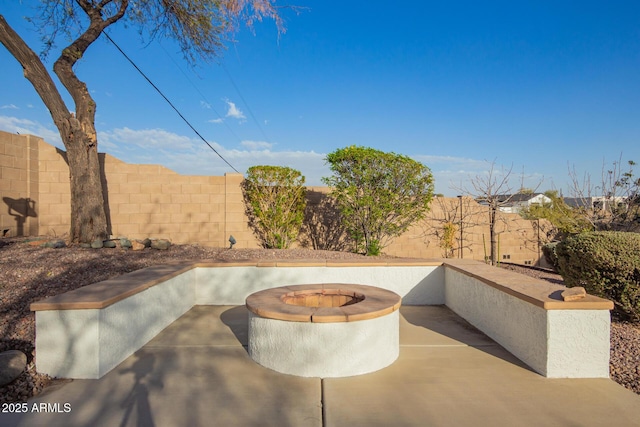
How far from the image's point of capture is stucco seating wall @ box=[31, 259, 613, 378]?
3.00m

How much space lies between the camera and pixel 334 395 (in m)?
2.72

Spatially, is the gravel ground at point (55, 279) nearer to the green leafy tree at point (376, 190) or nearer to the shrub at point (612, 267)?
the shrub at point (612, 267)

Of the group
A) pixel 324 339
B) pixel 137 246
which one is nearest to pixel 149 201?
pixel 137 246

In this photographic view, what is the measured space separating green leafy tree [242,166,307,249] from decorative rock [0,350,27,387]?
576cm

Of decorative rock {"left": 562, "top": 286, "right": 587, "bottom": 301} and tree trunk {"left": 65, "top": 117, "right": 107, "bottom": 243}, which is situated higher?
tree trunk {"left": 65, "top": 117, "right": 107, "bottom": 243}

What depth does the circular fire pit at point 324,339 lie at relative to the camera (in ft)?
10.1

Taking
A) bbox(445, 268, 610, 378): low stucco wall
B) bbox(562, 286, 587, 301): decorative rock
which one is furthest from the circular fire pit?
bbox(562, 286, 587, 301): decorative rock

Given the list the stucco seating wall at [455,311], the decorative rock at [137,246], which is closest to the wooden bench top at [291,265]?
the stucco seating wall at [455,311]

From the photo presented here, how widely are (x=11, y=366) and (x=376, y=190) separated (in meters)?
6.68

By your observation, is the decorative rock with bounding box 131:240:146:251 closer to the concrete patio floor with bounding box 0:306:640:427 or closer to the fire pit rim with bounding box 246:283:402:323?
the concrete patio floor with bounding box 0:306:640:427

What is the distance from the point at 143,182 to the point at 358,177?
203 inches

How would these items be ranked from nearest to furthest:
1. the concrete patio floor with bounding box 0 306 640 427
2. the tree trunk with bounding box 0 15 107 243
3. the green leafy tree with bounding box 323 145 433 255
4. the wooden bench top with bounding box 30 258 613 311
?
the concrete patio floor with bounding box 0 306 640 427 < the wooden bench top with bounding box 30 258 613 311 < the tree trunk with bounding box 0 15 107 243 < the green leafy tree with bounding box 323 145 433 255

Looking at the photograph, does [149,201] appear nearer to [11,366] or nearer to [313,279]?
A: [313,279]

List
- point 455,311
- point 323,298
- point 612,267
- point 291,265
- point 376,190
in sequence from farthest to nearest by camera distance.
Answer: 1. point 376,190
2. point 291,265
3. point 455,311
4. point 323,298
5. point 612,267
